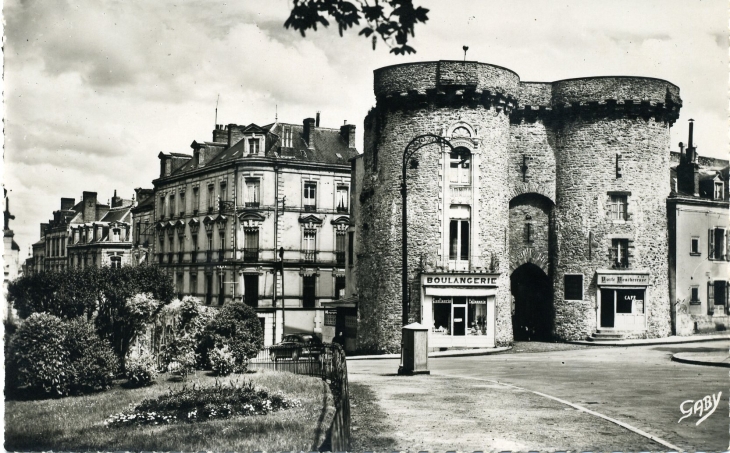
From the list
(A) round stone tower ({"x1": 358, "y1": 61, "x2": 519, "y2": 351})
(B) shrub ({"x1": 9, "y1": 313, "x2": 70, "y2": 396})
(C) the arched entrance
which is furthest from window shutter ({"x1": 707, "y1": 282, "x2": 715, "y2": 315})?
(B) shrub ({"x1": 9, "y1": 313, "x2": 70, "y2": 396})

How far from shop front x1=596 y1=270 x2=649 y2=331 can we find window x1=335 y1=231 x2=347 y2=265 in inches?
624

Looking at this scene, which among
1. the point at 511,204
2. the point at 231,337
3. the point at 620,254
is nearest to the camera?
the point at 231,337

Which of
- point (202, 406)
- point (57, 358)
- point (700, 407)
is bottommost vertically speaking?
point (202, 406)

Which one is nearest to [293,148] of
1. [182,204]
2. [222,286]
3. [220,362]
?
[182,204]

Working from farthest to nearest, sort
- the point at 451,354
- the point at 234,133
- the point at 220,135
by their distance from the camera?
the point at 220,135
the point at 234,133
the point at 451,354

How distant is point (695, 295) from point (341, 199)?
803 inches

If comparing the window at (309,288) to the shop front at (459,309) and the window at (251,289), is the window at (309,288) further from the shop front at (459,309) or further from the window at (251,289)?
the shop front at (459,309)

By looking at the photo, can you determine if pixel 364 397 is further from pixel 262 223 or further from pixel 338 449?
pixel 262 223

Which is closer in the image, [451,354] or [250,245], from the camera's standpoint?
[451,354]

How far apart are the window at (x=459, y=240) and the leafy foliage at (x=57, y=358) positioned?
18.7 metres

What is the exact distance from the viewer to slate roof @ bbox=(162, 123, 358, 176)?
44.5 metres

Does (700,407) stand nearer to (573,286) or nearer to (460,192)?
(460,192)

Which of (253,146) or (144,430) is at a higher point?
(253,146)

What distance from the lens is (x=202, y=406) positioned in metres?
15.2
